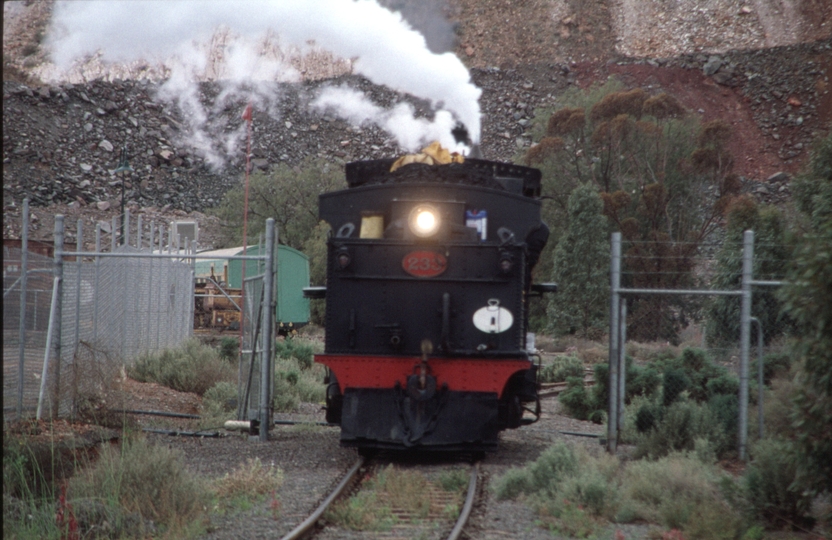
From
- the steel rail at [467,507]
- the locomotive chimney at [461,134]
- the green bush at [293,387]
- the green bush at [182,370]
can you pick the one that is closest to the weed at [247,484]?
the steel rail at [467,507]

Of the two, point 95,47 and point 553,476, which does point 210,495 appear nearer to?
point 553,476

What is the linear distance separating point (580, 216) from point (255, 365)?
2496 cm

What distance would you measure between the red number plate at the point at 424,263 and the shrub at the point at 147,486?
3024 mm

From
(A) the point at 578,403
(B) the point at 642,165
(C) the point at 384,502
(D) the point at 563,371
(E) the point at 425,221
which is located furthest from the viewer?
(B) the point at 642,165

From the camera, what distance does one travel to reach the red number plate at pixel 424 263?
30.2 ft

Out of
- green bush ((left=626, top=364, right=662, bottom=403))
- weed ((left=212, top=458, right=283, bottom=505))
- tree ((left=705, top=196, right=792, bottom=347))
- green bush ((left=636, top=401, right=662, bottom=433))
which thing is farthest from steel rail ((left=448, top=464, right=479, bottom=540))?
tree ((left=705, top=196, right=792, bottom=347))

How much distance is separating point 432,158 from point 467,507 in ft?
14.4

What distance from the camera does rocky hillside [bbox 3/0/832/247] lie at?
69.4 m

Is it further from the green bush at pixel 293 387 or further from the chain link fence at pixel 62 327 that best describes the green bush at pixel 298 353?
the chain link fence at pixel 62 327

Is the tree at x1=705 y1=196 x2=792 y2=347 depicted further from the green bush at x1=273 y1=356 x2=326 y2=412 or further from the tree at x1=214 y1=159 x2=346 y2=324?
the tree at x1=214 y1=159 x2=346 y2=324

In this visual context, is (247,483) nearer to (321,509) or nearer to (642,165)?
(321,509)

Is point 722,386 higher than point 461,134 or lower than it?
lower

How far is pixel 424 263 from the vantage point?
9.20 metres

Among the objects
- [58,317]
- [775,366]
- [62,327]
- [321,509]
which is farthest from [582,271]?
[321,509]
